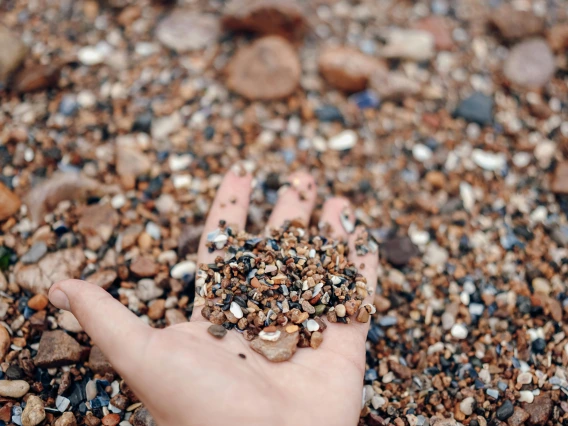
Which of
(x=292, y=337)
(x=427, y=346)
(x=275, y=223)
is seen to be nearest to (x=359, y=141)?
(x=275, y=223)

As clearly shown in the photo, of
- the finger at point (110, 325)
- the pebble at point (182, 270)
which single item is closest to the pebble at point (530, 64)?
the pebble at point (182, 270)

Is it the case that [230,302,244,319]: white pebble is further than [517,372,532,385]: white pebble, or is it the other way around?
[517,372,532,385]: white pebble

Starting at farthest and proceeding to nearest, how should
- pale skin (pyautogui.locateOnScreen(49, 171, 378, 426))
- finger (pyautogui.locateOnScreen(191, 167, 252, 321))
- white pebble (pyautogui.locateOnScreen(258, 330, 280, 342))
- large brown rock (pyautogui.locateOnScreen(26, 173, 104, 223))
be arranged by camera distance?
large brown rock (pyautogui.locateOnScreen(26, 173, 104, 223)) → finger (pyautogui.locateOnScreen(191, 167, 252, 321)) → white pebble (pyautogui.locateOnScreen(258, 330, 280, 342)) → pale skin (pyautogui.locateOnScreen(49, 171, 378, 426))

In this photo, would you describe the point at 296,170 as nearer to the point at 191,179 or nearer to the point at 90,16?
the point at 191,179

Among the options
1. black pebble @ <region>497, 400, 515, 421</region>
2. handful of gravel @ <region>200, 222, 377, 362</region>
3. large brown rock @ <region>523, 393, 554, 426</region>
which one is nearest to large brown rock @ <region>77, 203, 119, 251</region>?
handful of gravel @ <region>200, 222, 377, 362</region>

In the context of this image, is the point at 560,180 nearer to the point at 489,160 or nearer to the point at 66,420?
the point at 489,160

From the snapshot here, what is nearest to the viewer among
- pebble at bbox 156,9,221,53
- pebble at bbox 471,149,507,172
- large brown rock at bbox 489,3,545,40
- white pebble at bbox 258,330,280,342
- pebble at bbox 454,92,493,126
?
white pebble at bbox 258,330,280,342

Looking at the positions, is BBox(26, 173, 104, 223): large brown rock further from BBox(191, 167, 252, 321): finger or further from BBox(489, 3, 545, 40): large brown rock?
BBox(489, 3, 545, 40): large brown rock
